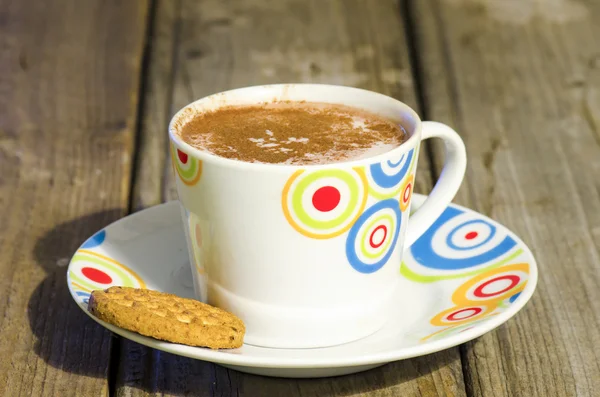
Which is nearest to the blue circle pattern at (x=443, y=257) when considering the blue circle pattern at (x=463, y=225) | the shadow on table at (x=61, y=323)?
the blue circle pattern at (x=463, y=225)

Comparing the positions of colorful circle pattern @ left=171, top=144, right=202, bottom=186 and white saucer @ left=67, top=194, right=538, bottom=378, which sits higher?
colorful circle pattern @ left=171, top=144, right=202, bottom=186

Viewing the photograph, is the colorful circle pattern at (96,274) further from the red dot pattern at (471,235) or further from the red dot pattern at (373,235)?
the red dot pattern at (471,235)

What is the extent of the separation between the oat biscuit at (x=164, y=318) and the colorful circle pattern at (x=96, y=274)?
10cm

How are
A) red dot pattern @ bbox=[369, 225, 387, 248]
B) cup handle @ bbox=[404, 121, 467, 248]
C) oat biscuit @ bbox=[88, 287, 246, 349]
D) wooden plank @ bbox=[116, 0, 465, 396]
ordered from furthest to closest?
wooden plank @ bbox=[116, 0, 465, 396] → cup handle @ bbox=[404, 121, 467, 248] → red dot pattern @ bbox=[369, 225, 387, 248] → oat biscuit @ bbox=[88, 287, 246, 349]

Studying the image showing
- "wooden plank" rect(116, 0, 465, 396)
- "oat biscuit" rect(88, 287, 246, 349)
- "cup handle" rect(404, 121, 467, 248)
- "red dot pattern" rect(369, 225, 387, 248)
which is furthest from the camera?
"wooden plank" rect(116, 0, 465, 396)

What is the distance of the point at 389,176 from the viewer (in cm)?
95

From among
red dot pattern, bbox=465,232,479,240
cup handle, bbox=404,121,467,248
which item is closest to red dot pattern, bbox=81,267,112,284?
cup handle, bbox=404,121,467,248

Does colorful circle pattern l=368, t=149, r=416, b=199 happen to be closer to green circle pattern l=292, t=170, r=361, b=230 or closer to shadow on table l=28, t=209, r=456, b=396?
green circle pattern l=292, t=170, r=361, b=230

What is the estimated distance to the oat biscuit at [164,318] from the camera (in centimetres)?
85

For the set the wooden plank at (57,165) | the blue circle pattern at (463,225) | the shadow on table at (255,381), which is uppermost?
the blue circle pattern at (463,225)

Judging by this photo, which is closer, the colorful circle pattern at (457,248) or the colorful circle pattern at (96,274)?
the colorful circle pattern at (96,274)

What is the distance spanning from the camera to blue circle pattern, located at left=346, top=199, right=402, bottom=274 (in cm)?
95

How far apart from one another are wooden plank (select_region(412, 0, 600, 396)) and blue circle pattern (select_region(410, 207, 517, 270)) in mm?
87

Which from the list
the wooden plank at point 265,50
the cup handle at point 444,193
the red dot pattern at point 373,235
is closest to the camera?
the red dot pattern at point 373,235
